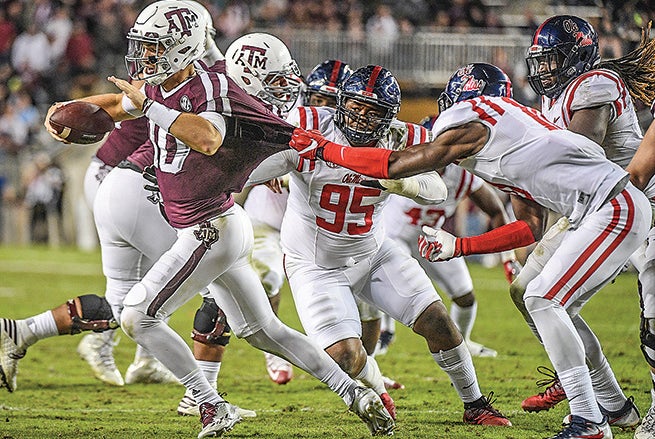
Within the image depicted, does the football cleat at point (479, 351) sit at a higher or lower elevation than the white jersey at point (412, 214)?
lower

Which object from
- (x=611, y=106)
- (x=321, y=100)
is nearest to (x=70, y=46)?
(x=321, y=100)

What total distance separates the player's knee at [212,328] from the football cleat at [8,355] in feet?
3.41

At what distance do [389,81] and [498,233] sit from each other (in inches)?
36.5

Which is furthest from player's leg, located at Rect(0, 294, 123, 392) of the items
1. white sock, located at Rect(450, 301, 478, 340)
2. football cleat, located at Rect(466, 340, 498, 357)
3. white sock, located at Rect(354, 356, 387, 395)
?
football cleat, located at Rect(466, 340, 498, 357)

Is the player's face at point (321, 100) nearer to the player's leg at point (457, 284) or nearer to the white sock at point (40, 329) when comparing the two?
the player's leg at point (457, 284)

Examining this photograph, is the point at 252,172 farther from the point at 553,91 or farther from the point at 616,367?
the point at 616,367

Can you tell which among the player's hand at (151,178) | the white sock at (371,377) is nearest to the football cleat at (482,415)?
the white sock at (371,377)

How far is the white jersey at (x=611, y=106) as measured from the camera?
4668 millimetres

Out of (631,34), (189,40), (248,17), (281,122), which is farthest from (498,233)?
(248,17)

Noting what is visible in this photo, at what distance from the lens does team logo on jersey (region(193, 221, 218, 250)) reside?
15.0 feet

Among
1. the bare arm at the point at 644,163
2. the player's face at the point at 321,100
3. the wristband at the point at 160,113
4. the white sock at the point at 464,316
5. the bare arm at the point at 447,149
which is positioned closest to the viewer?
the bare arm at the point at 447,149

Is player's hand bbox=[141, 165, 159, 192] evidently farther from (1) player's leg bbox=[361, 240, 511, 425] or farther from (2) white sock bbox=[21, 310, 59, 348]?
(2) white sock bbox=[21, 310, 59, 348]

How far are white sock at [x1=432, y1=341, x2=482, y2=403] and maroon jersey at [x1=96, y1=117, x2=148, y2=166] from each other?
200 centimetres

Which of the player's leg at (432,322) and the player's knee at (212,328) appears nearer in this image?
the player's leg at (432,322)
